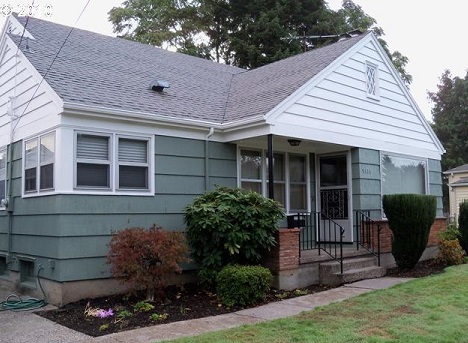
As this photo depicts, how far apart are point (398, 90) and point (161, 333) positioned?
10.5 metres

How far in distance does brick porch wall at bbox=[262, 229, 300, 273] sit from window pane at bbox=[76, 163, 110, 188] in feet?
10.9

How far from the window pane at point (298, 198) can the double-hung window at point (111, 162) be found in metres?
4.33

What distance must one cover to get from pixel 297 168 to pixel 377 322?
6588 mm

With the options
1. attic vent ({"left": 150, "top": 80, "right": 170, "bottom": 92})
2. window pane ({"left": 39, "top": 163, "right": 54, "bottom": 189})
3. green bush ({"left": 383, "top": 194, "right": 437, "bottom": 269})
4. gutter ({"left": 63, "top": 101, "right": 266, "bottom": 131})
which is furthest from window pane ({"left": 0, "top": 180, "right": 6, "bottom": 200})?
green bush ({"left": 383, "top": 194, "right": 437, "bottom": 269})

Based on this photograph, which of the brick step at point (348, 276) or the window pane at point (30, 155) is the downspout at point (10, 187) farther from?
the brick step at point (348, 276)

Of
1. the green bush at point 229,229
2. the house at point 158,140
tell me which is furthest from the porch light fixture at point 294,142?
the green bush at point 229,229

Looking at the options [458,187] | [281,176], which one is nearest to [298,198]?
[281,176]

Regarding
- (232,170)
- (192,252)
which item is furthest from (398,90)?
(192,252)

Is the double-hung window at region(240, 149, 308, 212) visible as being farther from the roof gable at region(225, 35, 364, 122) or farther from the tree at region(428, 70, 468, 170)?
the tree at region(428, 70, 468, 170)

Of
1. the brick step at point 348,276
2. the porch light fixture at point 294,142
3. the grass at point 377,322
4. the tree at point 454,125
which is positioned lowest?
the grass at point 377,322

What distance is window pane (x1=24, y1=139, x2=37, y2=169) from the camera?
961 centimetres

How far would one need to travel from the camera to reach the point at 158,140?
9.73 metres

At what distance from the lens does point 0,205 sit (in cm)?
1124

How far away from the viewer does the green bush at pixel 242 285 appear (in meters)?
8.01
